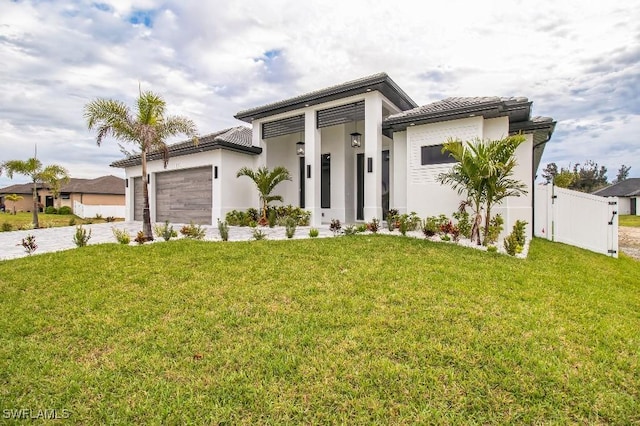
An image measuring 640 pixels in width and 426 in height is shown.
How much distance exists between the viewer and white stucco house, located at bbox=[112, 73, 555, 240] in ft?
32.3

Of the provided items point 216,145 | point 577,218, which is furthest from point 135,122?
point 577,218

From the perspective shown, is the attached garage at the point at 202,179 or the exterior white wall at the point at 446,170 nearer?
the exterior white wall at the point at 446,170

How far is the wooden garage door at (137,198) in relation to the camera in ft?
57.3

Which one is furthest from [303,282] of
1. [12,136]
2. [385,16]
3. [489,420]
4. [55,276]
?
[12,136]

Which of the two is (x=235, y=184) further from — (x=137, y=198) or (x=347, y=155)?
(x=137, y=198)

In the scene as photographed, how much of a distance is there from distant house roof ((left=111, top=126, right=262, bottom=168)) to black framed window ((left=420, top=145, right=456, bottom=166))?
23.5 feet

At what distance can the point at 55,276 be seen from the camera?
5.40 meters

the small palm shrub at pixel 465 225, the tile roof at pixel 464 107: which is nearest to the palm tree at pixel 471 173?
the small palm shrub at pixel 465 225

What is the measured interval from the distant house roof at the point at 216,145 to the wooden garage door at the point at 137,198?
1.06 m

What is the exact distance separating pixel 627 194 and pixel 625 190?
182 cm

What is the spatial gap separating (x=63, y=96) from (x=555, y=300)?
17764 mm

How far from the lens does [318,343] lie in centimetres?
319

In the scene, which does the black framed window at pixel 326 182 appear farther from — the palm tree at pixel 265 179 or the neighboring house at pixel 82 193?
the neighboring house at pixel 82 193

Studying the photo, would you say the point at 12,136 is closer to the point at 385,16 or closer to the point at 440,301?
the point at 385,16
